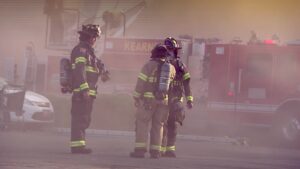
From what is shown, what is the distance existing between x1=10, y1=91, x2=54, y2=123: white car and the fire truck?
306 centimetres

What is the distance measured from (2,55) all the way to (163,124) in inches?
686

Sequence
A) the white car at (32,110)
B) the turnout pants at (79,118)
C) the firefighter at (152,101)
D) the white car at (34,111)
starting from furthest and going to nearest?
the white car at (34,111), the white car at (32,110), the turnout pants at (79,118), the firefighter at (152,101)

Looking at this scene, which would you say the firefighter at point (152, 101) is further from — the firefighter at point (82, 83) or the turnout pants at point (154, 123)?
the firefighter at point (82, 83)

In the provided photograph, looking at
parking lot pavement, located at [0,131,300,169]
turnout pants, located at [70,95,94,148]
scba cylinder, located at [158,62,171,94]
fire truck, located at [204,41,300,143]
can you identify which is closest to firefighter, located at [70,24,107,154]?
turnout pants, located at [70,95,94,148]

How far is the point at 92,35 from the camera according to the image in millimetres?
10195

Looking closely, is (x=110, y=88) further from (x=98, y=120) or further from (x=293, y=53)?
(x=293, y=53)

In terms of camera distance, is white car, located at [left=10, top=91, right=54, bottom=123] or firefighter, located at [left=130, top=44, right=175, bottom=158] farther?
white car, located at [left=10, top=91, right=54, bottom=123]

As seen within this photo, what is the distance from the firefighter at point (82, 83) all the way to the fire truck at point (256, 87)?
544 centimetres

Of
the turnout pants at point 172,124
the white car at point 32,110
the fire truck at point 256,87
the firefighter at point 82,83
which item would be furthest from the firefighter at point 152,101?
the fire truck at point 256,87

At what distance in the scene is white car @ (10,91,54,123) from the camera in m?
14.4

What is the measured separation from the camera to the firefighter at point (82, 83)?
9969mm

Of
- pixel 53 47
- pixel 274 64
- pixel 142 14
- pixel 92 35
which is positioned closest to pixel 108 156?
pixel 92 35

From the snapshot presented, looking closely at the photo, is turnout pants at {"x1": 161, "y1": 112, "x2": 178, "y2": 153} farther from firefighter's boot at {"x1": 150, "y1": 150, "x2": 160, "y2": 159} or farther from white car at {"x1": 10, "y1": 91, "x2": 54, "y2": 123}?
white car at {"x1": 10, "y1": 91, "x2": 54, "y2": 123}

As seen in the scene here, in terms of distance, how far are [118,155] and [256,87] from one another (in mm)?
5295
